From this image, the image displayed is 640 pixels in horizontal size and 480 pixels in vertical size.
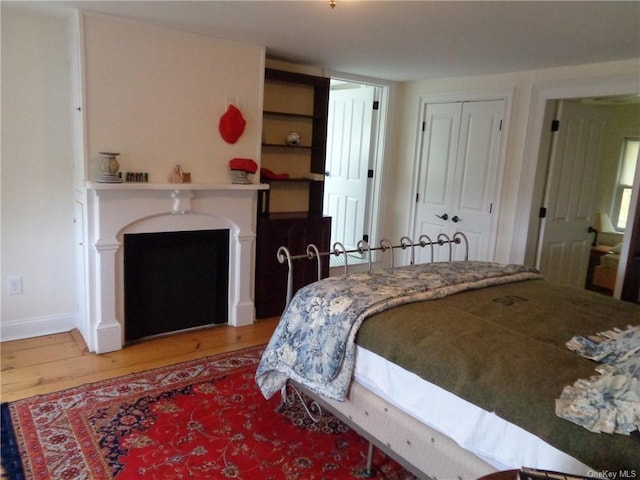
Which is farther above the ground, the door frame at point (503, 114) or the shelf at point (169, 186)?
the door frame at point (503, 114)

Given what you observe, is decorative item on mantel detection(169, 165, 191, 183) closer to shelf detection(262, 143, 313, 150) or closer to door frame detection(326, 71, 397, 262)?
shelf detection(262, 143, 313, 150)

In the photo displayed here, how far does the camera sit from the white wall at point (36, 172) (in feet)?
10.5

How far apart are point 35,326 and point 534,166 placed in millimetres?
4288

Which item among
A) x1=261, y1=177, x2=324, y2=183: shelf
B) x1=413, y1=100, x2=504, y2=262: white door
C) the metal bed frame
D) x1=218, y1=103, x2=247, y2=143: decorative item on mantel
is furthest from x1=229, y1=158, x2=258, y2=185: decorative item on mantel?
x1=413, y1=100, x2=504, y2=262: white door

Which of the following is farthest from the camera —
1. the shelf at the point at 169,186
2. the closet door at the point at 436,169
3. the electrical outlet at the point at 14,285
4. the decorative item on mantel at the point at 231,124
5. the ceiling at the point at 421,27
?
the closet door at the point at 436,169

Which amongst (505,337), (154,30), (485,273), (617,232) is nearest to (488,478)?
(505,337)

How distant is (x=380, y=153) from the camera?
5.20 metres

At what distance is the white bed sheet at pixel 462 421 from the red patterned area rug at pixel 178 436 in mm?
540

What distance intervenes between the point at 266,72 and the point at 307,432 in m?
2.95

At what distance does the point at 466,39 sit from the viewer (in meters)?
3.14

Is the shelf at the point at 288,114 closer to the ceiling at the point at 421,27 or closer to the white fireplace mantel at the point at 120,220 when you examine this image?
the ceiling at the point at 421,27

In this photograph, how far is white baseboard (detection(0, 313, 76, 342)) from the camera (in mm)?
3404

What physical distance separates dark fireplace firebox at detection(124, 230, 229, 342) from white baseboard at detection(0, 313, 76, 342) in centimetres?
57

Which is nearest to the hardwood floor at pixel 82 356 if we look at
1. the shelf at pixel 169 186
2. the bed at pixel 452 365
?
the bed at pixel 452 365
